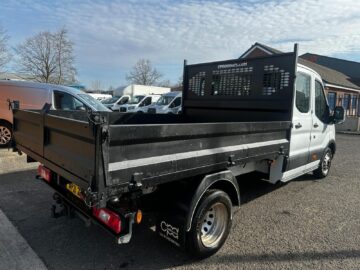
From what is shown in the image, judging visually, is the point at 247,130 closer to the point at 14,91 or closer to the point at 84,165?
the point at 84,165

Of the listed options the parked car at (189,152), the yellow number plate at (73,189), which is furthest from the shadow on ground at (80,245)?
the yellow number plate at (73,189)

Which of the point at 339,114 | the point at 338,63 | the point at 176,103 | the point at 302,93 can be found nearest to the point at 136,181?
the point at 302,93

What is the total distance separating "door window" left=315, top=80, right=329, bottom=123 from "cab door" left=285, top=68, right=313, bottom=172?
422 millimetres

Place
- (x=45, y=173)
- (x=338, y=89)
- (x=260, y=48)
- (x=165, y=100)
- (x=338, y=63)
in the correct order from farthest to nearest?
(x=338, y=63) → (x=338, y=89) → (x=260, y=48) → (x=165, y=100) → (x=45, y=173)

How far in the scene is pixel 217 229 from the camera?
142 inches

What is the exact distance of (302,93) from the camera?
5.20m

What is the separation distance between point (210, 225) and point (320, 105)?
3.82 meters

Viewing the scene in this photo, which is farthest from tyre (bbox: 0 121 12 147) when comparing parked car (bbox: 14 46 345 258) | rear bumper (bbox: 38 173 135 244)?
rear bumper (bbox: 38 173 135 244)

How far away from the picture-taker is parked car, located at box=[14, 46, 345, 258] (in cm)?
247

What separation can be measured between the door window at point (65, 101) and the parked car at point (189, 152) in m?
4.71

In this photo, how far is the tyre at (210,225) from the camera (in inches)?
125

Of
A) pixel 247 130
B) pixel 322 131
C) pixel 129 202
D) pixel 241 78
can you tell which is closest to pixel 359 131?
pixel 322 131

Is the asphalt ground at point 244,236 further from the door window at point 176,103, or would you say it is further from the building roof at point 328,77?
the building roof at point 328,77

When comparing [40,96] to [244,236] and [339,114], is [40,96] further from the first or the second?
[339,114]
